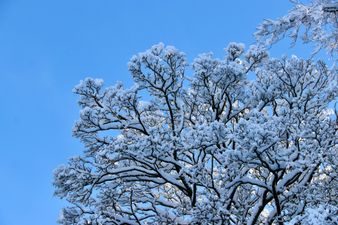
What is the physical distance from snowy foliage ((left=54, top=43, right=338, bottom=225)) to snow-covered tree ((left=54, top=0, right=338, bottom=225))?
0.03 metres

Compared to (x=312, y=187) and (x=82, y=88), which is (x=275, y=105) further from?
A: (x=82, y=88)

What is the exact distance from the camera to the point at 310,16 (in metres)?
7.09

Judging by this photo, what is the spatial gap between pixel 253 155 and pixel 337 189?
4096mm

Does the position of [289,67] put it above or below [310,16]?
above

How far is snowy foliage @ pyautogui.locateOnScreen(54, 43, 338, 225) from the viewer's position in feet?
27.7

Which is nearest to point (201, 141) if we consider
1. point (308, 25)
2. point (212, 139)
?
point (212, 139)

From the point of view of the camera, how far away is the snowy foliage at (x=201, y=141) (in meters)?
8.45

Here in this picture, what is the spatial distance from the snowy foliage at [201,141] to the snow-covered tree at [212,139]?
3 cm

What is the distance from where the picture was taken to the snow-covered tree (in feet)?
25.7

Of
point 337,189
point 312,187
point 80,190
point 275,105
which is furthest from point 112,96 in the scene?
point 337,189

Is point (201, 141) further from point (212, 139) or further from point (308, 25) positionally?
point (308, 25)

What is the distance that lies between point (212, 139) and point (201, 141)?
0.83 ft

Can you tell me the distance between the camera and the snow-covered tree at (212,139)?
784cm

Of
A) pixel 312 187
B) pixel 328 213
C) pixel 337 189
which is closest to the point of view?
pixel 328 213
